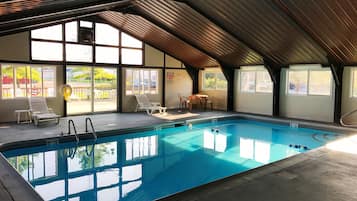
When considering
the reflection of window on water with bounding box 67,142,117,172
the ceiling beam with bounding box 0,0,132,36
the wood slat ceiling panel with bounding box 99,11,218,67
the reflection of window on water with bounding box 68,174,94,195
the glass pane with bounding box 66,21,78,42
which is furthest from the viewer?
the wood slat ceiling panel with bounding box 99,11,218,67

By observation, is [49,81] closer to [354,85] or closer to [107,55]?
[107,55]

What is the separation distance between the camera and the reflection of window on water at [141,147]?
727 cm

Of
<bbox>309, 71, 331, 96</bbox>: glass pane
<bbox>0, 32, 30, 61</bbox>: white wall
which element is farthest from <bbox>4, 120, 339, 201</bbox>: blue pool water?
<bbox>0, 32, 30, 61</bbox>: white wall

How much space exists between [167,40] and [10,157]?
7.54 meters

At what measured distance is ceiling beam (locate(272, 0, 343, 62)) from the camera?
7.34 meters

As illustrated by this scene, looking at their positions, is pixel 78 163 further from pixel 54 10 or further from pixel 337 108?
pixel 337 108

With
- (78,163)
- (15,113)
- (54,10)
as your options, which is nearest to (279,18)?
(54,10)

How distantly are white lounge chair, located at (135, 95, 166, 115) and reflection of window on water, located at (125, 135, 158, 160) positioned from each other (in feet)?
11.0

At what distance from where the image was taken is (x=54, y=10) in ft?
21.8

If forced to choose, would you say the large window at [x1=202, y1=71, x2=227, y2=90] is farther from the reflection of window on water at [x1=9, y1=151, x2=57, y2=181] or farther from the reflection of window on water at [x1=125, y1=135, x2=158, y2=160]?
the reflection of window on water at [x1=9, y1=151, x2=57, y2=181]

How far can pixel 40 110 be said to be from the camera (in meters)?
9.82

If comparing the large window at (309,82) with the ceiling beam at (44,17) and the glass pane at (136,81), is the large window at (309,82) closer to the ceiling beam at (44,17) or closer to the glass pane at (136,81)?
the glass pane at (136,81)

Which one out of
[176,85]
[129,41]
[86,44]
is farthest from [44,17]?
[176,85]

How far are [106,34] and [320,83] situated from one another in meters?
8.47
